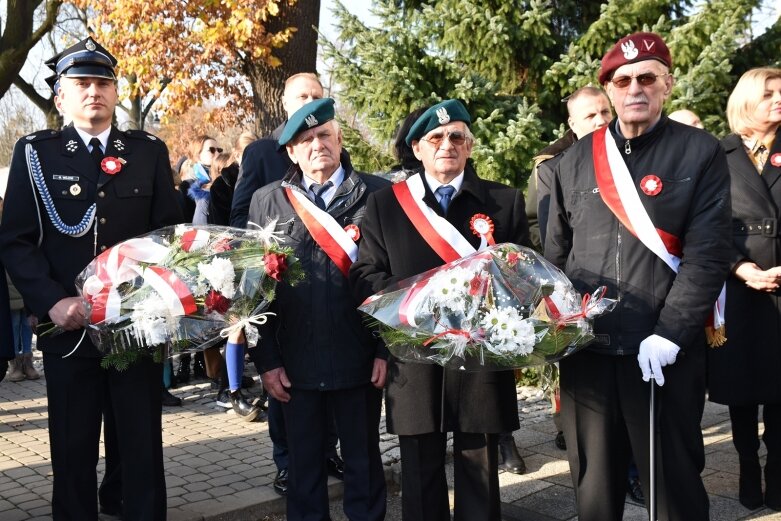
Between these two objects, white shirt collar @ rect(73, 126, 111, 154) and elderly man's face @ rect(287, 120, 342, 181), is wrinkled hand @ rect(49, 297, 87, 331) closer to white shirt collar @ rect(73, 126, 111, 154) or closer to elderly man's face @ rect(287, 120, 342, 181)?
white shirt collar @ rect(73, 126, 111, 154)

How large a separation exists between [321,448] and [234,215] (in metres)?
1.51

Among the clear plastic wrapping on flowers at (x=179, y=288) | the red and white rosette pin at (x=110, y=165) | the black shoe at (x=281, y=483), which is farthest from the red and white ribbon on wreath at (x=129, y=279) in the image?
the black shoe at (x=281, y=483)

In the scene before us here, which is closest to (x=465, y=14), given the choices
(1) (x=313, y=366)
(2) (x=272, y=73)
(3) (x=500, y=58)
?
(3) (x=500, y=58)

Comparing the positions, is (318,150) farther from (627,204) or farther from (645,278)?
(645,278)

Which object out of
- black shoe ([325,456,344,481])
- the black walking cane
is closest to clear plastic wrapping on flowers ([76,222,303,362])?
the black walking cane

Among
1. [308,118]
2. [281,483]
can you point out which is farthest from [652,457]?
[281,483]

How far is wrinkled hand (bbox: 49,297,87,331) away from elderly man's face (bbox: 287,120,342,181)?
1166mm

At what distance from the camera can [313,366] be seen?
3820 millimetres

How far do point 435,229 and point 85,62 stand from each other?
1758 millimetres

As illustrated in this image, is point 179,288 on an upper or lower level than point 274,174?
lower

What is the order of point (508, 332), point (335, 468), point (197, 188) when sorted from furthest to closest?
point (197, 188)
point (335, 468)
point (508, 332)

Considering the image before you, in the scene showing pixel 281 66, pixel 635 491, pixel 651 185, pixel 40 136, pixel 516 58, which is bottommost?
pixel 635 491

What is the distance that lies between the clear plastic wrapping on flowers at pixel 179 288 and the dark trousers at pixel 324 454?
1.84 ft

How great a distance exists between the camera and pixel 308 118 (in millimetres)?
3795
